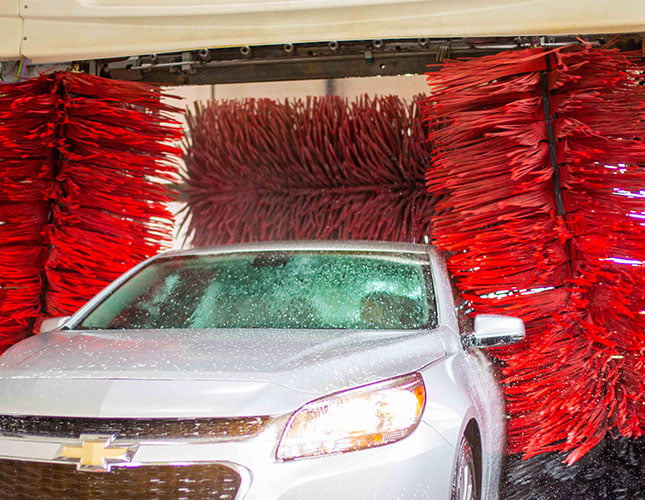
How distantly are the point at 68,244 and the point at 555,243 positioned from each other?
1.83 metres

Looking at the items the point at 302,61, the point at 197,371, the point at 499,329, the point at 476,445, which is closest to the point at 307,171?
the point at 302,61

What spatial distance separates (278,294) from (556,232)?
3.18 ft

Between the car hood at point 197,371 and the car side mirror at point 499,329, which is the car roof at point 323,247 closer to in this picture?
the car side mirror at point 499,329

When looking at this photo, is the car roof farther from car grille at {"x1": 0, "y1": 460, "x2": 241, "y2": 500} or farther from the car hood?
car grille at {"x1": 0, "y1": 460, "x2": 241, "y2": 500}

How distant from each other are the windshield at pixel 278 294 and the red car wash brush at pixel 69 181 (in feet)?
0.82

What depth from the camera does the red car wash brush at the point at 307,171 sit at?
3635 mm

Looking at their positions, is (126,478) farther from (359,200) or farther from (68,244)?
(359,200)

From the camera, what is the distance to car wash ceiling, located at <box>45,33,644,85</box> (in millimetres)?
3219

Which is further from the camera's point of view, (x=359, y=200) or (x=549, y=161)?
(x=359, y=200)

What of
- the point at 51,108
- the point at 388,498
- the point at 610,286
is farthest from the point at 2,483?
the point at 610,286

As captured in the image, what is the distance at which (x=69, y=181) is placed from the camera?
3279 mm

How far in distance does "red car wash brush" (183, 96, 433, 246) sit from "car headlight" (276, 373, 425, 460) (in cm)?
162

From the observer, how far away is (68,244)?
330 cm

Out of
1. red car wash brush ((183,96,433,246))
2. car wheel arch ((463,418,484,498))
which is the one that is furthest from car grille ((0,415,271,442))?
red car wash brush ((183,96,433,246))
